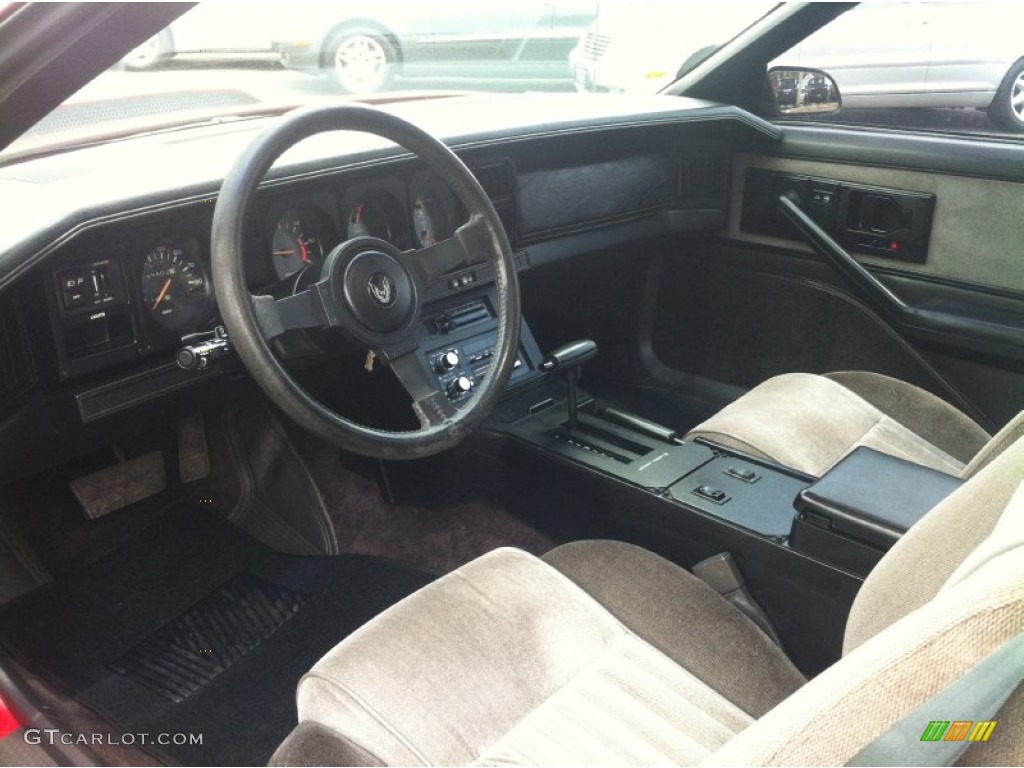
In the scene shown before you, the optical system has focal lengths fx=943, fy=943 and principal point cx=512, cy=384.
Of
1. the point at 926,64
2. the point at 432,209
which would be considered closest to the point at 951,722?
the point at 432,209

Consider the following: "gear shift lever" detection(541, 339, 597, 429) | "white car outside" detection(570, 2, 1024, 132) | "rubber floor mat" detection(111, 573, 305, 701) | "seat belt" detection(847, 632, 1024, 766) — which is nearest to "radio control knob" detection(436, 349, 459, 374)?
"gear shift lever" detection(541, 339, 597, 429)

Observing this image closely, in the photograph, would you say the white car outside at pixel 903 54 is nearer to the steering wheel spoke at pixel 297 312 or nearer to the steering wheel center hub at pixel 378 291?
the steering wheel center hub at pixel 378 291

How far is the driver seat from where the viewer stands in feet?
3.50

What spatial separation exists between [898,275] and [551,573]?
144cm

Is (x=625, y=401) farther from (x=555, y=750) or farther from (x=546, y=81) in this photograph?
(x=555, y=750)

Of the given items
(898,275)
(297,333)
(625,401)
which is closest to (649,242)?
(625,401)

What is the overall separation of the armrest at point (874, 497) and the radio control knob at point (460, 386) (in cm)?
74

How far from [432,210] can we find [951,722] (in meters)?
1.67

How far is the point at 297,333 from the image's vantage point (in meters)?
1.52

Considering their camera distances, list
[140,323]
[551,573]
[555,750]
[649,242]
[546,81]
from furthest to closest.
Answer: [546,81] < [649,242] < [140,323] < [551,573] < [555,750]

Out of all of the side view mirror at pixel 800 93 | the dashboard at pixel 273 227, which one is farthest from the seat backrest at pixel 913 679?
the side view mirror at pixel 800 93

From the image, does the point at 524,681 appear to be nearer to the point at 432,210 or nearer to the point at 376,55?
the point at 432,210

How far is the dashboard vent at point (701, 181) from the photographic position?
274 cm

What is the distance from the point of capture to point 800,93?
2.66 metres
